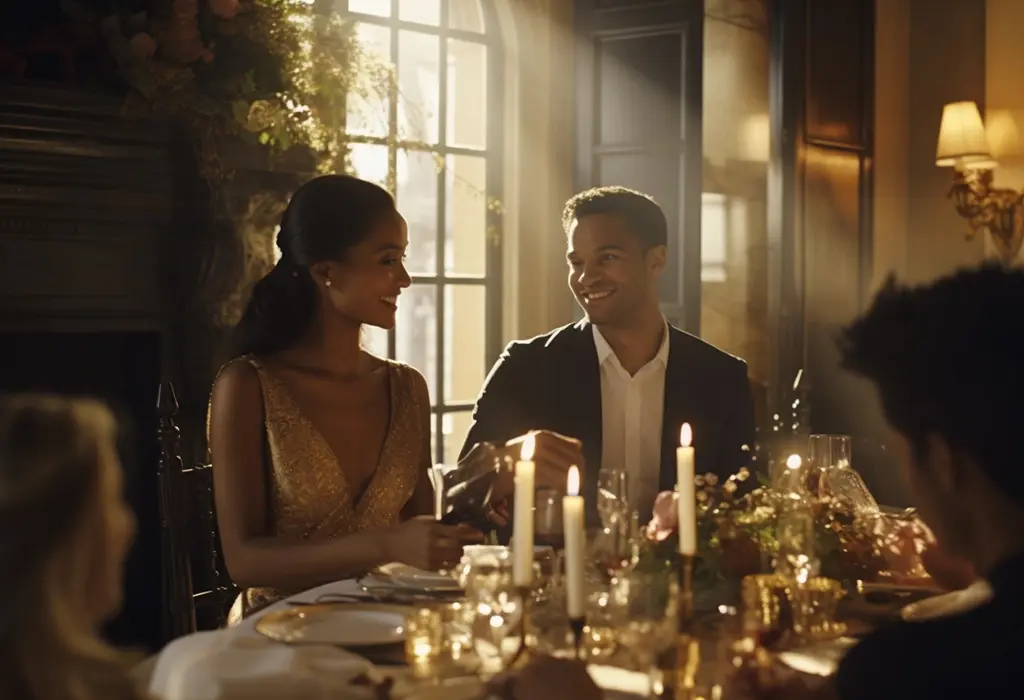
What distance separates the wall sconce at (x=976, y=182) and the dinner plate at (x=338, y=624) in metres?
4.10

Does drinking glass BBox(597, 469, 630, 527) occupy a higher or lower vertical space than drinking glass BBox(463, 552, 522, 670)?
higher

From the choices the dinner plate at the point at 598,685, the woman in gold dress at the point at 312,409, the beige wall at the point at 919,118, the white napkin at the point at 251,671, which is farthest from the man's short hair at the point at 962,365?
the beige wall at the point at 919,118

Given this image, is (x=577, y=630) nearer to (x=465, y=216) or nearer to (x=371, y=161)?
(x=371, y=161)

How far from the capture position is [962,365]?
1.30 metres

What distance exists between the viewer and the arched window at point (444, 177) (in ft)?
14.3

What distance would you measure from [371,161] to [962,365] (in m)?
3.16

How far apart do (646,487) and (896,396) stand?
165cm

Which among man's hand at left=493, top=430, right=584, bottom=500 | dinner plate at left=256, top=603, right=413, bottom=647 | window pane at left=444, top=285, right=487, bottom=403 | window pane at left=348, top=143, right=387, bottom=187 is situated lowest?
dinner plate at left=256, top=603, right=413, bottom=647

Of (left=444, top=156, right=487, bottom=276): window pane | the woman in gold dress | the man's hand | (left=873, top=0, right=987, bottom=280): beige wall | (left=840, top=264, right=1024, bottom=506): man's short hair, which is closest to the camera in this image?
(left=840, top=264, right=1024, bottom=506): man's short hair

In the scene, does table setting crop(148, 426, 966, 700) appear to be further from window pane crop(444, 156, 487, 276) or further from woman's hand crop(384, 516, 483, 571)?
window pane crop(444, 156, 487, 276)

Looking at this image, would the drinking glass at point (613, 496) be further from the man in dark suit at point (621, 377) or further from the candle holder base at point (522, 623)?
the man in dark suit at point (621, 377)

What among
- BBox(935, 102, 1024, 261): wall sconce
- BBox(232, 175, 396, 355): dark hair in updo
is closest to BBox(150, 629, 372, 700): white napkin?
BBox(232, 175, 396, 355): dark hair in updo

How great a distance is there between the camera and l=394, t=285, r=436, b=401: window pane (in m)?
4.45

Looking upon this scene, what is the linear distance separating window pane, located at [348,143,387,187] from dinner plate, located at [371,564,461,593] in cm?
225
